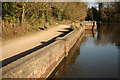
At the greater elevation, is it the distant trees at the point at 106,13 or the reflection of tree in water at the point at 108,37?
the distant trees at the point at 106,13

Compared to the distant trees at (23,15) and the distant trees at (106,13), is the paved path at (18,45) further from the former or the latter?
the distant trees at (106,13)

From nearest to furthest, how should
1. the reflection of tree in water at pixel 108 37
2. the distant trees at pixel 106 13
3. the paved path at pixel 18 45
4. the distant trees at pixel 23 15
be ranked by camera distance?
1. the paved path at pixel 18 45
2. the distant trees at pixel 23 15
3. the reflection of tree in water at pixel 108 37
4. the distant trees at pixel 106 13

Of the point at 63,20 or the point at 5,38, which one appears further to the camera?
the point at 63,20

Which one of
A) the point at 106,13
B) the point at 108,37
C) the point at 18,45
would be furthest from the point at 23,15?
the point at 106,13

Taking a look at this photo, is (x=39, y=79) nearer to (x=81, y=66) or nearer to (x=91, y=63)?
(x=81, y=66)

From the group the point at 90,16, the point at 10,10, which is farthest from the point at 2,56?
the point at 90,16

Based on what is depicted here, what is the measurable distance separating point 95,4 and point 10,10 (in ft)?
151

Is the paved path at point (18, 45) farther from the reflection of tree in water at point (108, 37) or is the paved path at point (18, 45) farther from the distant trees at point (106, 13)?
the distant trees at point (106, 13)

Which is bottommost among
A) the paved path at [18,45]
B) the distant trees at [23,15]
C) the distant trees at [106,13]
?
the paved path at [18,45]

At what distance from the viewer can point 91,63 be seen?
7.41 m

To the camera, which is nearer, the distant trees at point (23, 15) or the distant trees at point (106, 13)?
the distant trees at point (23, 15)

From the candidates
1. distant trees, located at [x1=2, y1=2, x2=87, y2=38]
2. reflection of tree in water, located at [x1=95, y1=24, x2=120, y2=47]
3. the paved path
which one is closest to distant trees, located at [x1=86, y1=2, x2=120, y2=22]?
distant trees, located at [x1=2, y1=2, x2=87, y2=38]

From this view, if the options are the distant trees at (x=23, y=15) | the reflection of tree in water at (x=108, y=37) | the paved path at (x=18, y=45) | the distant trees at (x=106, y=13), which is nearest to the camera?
the paved path at (x=18, y=45)

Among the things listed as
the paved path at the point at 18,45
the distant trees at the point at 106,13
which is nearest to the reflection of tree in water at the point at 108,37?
the paved path at the point at 18,45
